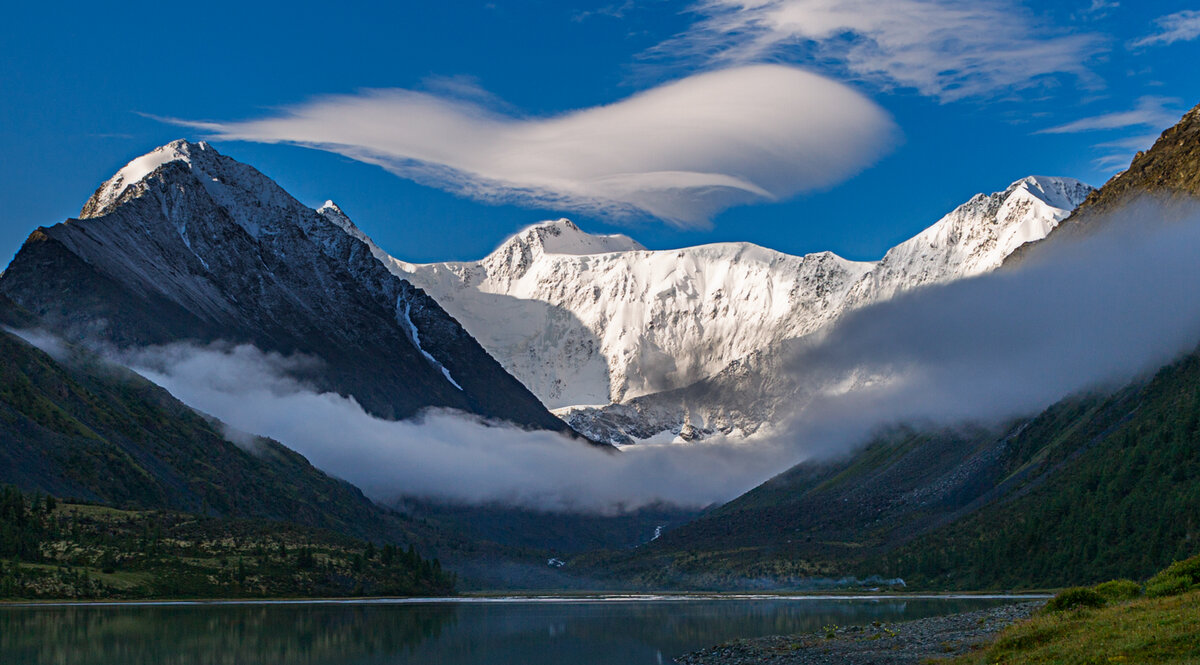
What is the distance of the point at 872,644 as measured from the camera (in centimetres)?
11806

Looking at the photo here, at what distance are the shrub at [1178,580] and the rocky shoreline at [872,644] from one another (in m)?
15.8

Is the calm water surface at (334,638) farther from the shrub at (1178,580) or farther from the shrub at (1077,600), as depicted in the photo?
the shrub at (1178,580)

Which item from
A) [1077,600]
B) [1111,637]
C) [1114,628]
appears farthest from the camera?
[1077,600]

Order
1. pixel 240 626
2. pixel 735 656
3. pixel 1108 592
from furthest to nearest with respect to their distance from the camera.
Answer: pixel 240 626 → pixel 735 656 → pixel 1108 592

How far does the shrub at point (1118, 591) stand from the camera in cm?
9688

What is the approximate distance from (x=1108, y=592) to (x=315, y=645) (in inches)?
3722

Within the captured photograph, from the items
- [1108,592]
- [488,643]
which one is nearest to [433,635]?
[488,643]

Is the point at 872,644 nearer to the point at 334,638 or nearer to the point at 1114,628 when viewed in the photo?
the point at 1114,628

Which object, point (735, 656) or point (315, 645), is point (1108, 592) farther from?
point (315, 645)

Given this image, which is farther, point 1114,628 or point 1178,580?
point 1178,580

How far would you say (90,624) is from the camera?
532 ft

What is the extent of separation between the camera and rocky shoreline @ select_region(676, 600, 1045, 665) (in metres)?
104

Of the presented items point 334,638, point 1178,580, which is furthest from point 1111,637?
point 334,638

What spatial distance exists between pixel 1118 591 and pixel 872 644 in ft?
88.5
